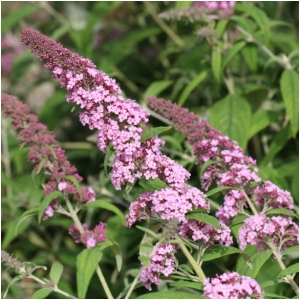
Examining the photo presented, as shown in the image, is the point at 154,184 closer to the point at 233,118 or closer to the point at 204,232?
the point at 204,232

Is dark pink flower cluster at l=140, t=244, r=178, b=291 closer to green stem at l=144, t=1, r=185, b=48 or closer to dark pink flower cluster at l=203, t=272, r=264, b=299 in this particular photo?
dark pink flower cluster at l=203, t=272, r=264, b=299

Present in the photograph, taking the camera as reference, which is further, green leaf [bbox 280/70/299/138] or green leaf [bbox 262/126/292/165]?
green leaf [bbox 262/126/292/165]

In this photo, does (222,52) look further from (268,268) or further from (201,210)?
(201,210)

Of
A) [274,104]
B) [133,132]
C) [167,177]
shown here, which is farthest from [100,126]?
[274,104]

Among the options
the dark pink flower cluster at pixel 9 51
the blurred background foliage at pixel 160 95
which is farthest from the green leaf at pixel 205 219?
the dark pink flower cluster at pixel 9 51

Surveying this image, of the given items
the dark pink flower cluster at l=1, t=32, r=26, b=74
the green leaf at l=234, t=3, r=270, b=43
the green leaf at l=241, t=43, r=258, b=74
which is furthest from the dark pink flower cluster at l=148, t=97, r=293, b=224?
the dark pink flower cluster at l=1, t=32, r=26, b=74

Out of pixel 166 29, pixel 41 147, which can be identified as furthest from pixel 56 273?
pixel 166 29
